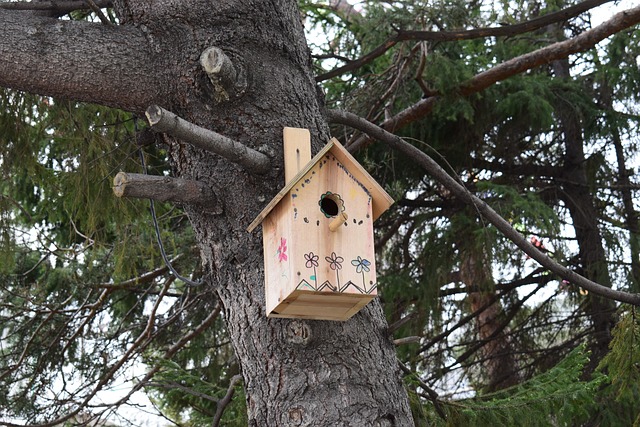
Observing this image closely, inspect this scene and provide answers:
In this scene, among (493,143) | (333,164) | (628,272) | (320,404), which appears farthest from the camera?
(493,143)

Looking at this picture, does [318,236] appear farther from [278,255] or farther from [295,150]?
[295,150]

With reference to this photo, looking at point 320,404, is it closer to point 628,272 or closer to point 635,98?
point 628,272

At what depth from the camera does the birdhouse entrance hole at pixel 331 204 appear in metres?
2.54

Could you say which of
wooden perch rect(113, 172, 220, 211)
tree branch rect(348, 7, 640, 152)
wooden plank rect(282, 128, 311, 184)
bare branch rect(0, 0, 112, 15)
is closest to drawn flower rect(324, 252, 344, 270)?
wooden plank rect(282, 128, 311, 184)

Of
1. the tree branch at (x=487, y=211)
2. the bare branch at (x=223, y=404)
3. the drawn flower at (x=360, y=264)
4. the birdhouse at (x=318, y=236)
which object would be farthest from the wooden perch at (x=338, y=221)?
the bare branch at (x=223, y=404)

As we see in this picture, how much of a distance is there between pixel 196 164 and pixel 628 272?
4555 mm

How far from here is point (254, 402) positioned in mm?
2420

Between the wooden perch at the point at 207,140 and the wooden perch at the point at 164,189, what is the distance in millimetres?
135

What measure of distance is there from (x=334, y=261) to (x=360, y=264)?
8cm

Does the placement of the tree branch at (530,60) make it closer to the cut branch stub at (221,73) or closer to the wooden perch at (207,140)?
the cut branch stub at (221,73)

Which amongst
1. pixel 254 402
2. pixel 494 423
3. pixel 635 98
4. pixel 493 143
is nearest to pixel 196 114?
pixel 254 402

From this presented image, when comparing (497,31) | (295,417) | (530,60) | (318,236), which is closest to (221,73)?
(318,236)

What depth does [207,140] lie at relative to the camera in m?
2.30

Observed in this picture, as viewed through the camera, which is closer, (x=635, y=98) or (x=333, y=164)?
(x=333, y=164)
